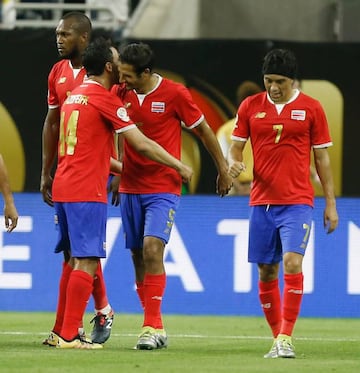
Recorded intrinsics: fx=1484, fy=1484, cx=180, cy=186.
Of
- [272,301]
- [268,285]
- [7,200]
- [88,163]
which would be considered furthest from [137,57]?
[272,301]

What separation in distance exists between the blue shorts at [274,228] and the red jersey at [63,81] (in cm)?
164

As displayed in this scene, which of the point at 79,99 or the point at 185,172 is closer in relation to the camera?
the point at 185,172

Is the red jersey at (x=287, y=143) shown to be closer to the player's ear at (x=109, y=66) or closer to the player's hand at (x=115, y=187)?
the player's ear at (x=109, y=66)

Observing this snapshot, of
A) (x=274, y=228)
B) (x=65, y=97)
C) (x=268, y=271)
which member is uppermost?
(x=65, y=97)

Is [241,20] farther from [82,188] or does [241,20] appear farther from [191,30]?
[82,188]

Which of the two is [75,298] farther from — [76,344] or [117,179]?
[117,179]

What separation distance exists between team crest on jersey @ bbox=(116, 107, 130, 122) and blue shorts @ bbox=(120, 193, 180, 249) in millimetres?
828

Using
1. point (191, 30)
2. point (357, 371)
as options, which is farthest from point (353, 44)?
point (357, 371)

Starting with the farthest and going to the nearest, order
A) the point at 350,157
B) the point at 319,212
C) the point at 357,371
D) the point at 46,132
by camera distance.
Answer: the point at 350,157 < the point at 319,212 < the point at 46,132 < the point at 357,371

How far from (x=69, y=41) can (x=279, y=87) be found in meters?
1.65

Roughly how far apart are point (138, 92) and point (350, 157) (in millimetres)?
6796

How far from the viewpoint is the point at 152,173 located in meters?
11.2

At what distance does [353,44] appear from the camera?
17.6 metres

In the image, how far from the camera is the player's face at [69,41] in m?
11.2
